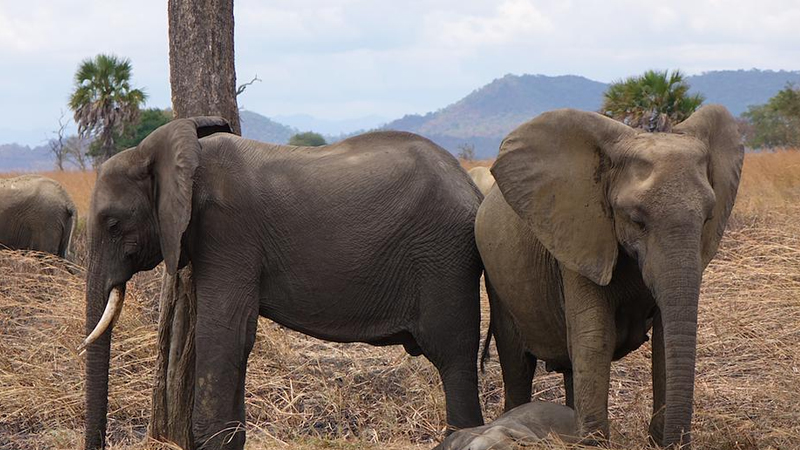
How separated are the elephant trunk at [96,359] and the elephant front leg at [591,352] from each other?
243cm

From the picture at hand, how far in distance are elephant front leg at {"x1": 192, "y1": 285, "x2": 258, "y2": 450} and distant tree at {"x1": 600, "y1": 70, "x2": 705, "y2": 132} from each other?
15893 mm

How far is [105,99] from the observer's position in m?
32.9

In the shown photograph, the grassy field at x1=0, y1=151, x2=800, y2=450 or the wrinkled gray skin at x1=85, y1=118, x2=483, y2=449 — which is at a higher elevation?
the wrinkled gray skin at x1=85, y1=118, x2=483, y2=449

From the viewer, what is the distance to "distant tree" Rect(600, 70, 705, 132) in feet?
68.1

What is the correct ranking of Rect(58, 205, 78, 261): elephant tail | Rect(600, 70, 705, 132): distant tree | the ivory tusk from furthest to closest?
Rect(600, 70, 705, 132): distant tree
Rect(58, 205, 78, 261): elephant tail
the ivory tusk

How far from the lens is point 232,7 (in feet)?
23.1

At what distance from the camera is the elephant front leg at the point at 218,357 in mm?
5613

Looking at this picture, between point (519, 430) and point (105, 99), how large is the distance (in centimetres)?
2953

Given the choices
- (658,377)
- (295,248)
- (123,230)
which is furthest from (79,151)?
(658,377)

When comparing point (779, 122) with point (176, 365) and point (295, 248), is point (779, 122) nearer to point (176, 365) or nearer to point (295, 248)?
point (176, 365)

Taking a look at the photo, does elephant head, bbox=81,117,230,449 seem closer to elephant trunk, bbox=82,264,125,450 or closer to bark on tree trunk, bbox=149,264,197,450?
elephant trunk, bbox=82,264,125,450

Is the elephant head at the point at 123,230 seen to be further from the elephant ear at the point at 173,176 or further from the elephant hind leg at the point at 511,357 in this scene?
the elephant hind leg at the point at 511,357

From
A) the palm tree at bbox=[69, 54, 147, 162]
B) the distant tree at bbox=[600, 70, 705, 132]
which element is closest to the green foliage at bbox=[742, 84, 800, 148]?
the distant tree at bbox=[600, 70, 705, 132]

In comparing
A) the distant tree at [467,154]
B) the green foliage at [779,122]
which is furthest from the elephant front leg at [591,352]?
the distant tree at [467,154]
